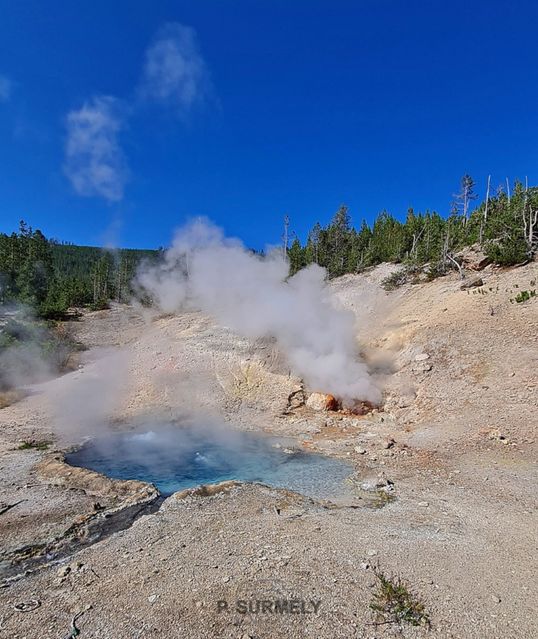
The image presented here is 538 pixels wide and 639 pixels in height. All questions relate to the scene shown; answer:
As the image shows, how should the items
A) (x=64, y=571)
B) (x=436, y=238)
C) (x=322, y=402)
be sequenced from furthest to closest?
(x=436, y=238) < (x=322, y=402) < (x=64, y=571)

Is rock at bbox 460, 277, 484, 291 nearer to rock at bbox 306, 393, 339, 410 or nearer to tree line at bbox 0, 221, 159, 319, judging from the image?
rock at bbox 306, 393, 339, 410

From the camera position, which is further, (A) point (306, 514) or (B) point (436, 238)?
(B) point (436, 238)

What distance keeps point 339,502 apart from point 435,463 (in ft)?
10.8

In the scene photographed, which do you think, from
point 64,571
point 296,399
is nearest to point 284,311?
point 296,399

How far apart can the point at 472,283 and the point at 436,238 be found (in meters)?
14.0

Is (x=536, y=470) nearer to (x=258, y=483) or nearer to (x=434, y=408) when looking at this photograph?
(x=434, y=408)

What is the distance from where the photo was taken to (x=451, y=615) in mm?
4203

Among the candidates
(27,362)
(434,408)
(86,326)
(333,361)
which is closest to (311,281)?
(333,361)

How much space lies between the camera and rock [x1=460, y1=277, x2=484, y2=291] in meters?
19.6

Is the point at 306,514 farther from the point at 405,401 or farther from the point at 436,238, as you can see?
the point at 436,238

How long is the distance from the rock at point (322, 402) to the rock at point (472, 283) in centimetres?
1076

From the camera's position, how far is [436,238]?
32.2 metres

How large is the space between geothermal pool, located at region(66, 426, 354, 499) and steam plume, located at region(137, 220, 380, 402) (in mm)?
3971

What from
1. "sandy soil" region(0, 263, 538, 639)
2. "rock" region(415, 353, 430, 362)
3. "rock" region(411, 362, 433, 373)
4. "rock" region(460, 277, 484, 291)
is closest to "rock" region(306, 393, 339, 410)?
"sandy soil" region(0, 263, 538, 639)
